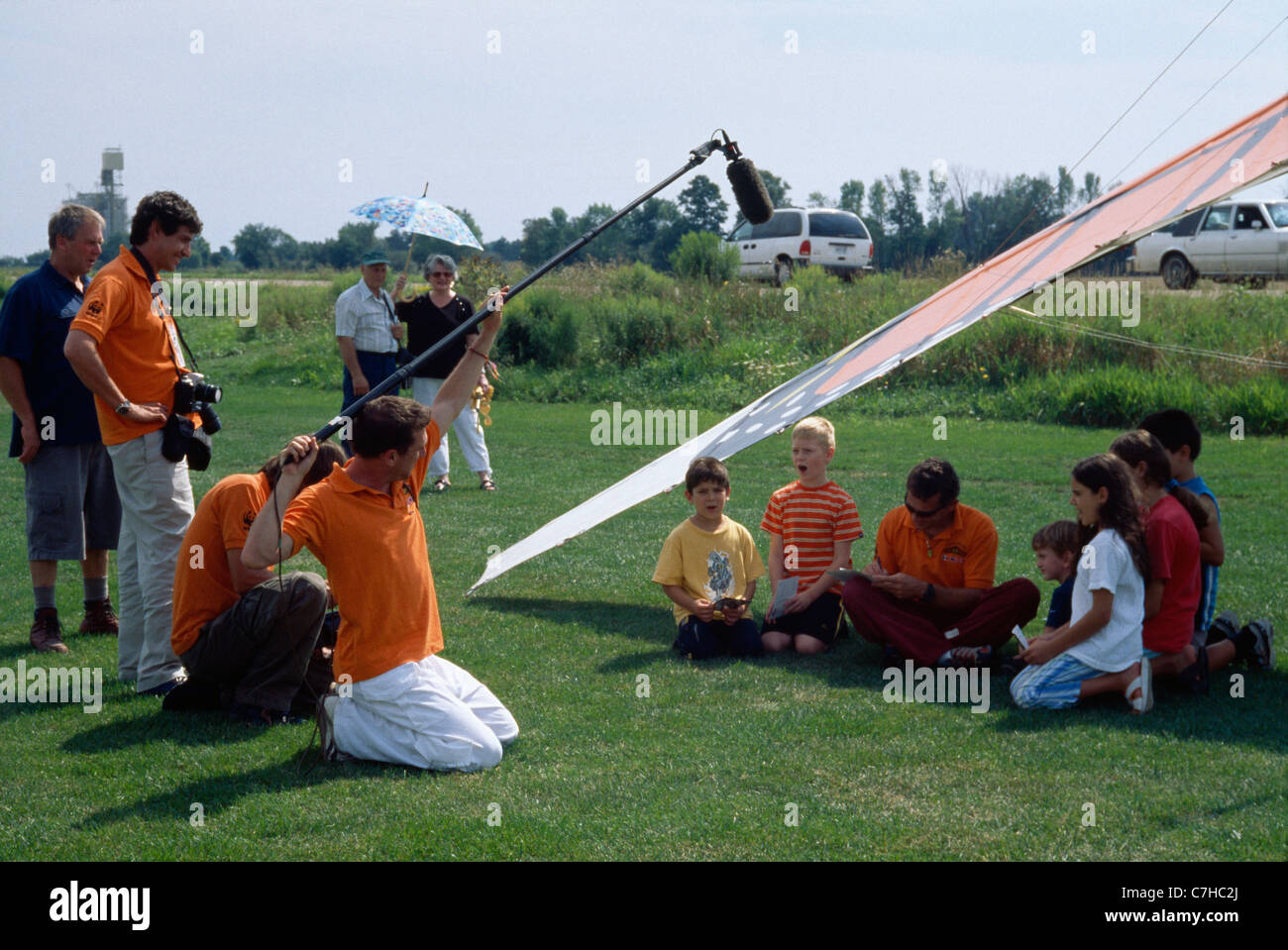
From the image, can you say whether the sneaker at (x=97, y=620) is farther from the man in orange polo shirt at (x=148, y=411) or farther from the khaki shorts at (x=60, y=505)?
the man in orange polo shirt at (x=148, y=411)

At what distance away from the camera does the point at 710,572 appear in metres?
6.49

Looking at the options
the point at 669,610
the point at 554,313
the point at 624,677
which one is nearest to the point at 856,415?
the point at 554,313

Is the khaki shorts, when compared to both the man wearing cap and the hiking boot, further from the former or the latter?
the hiking boot

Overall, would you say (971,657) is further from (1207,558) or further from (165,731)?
(165,731)

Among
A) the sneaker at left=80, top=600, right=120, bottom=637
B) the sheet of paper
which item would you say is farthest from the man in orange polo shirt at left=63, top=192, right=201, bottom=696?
the sheet of paper

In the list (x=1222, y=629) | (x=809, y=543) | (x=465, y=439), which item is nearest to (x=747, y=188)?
(x=809, y=543)

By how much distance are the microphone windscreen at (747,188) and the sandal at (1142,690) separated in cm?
259

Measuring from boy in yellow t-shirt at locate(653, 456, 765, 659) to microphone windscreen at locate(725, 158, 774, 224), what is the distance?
143cm

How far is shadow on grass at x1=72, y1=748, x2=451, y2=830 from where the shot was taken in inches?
171

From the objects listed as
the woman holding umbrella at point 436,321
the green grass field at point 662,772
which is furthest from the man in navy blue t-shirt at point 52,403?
the woman holding umbrella at point 436,321

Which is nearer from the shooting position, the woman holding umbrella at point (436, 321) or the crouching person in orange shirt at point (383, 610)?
the crouching person in orange shirt at point (383, 610)

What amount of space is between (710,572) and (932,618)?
3.85 ft

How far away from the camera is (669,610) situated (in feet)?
24.3

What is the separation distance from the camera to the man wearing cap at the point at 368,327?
1083 cm
